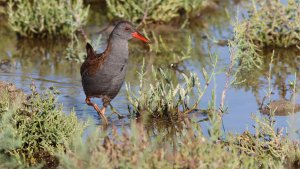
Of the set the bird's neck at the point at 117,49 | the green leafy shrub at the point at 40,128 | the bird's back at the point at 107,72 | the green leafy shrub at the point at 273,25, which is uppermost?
the green leafy shrub at the point at 273,25

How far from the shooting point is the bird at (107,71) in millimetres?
8648

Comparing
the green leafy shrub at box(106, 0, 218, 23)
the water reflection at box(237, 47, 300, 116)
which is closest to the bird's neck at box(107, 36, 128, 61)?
the water reflection at box(237, 47, 300, 116)

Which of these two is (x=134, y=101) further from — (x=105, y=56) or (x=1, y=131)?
(x=1, y=131)

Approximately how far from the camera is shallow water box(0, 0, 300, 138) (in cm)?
916

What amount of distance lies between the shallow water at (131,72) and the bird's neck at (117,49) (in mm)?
635

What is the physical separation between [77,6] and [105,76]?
11.2ft

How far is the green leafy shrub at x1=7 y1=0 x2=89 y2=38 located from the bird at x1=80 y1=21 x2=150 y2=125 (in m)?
3.27

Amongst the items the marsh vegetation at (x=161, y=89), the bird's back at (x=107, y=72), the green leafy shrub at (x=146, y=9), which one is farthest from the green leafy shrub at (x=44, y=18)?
the bird's back at (x=107, y=72)

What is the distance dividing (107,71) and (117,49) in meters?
0.26

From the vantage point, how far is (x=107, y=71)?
8.65 meters

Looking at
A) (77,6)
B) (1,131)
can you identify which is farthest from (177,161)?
(77,6)

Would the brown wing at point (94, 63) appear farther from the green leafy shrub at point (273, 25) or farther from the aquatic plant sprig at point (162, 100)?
the green leafy shrub at point (273, 25)

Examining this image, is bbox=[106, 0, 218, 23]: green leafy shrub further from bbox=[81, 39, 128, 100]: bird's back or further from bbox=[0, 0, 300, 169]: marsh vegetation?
bbox=[81, 39, 128, 100]: bird's back

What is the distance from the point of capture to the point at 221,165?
223 inches
